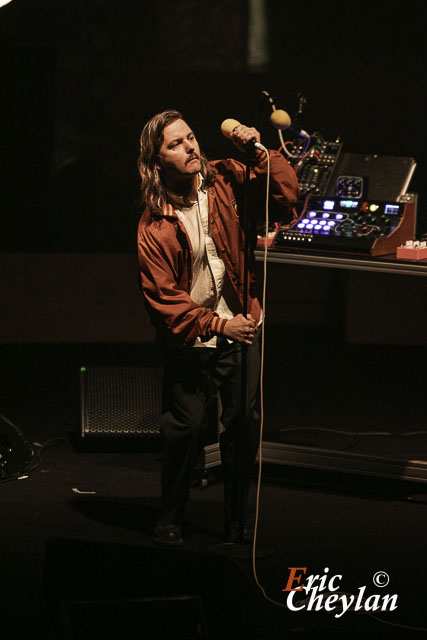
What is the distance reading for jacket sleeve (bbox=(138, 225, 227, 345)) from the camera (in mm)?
3449

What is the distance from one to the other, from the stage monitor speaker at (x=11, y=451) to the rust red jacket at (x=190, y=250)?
1.27 m

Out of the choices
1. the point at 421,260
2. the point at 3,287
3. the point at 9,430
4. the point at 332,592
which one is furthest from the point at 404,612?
the point at 3,287

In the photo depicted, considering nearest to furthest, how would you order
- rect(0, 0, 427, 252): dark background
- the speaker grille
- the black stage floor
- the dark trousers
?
the black stage floor, the dark trousers, the speaker grille, rect(0, 0, 427, 252): dark background

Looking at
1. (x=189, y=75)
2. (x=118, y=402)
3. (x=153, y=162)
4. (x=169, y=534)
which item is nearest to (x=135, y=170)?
(x=189, y=75)

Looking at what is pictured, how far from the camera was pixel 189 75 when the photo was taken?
21.9ft

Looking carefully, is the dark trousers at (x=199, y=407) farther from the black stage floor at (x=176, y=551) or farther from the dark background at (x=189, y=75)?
the dark background at (x=189, y=75)

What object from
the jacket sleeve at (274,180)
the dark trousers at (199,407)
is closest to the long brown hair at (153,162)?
the jacket sleeve at (274,180)

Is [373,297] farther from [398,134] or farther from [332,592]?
[332,592]

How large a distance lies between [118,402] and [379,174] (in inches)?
67.0

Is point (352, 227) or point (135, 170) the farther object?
point (135, 170)

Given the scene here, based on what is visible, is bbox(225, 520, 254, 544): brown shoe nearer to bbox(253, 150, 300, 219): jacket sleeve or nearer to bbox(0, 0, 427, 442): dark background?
bbox(253, 150, 300, 219): jacket sleeve

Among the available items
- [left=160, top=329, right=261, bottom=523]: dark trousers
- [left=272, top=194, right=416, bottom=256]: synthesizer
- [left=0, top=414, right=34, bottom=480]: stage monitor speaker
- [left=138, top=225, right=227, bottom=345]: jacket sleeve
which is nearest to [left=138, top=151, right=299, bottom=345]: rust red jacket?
[left=138, top=225, right=227, bottom=345]: jacket sleeve

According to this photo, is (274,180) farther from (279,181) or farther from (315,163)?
(315,163)

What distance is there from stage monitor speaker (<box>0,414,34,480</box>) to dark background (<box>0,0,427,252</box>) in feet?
8.18
